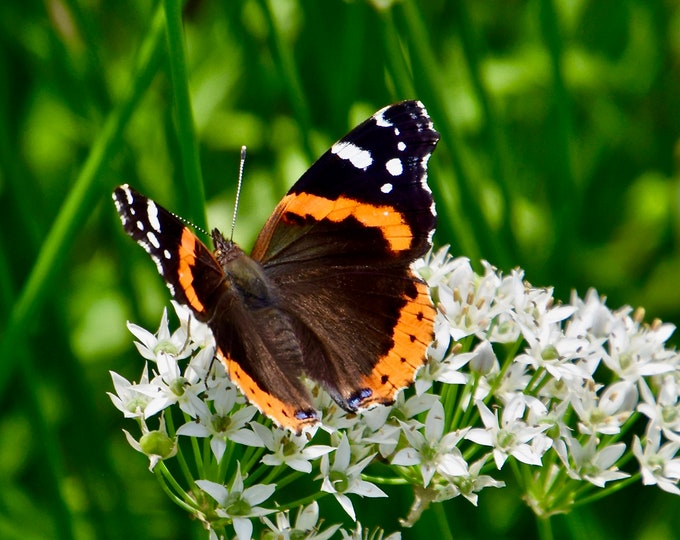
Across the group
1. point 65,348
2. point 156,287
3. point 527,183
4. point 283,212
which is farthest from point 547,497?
point 527,183

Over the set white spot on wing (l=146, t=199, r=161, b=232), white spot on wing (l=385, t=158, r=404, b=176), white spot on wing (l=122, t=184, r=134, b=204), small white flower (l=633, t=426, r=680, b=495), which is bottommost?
small white flower (l=633, t=426, r=680, b=495)

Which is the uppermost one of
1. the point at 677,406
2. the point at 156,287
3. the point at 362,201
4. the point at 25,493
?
the point at 362,201

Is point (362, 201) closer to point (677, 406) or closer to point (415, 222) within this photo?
point (415, 222)

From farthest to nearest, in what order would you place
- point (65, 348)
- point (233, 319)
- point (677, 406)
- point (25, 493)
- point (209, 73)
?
point (209, 73)
point (25, 493)
point (65, 348)
point (677, 406)
point (233, 319)

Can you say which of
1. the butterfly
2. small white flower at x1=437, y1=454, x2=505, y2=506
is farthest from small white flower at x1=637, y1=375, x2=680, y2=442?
the butterfly

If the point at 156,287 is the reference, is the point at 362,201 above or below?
above

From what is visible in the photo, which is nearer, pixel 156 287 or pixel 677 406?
pixel 677 406

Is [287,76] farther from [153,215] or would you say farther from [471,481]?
[471,481]

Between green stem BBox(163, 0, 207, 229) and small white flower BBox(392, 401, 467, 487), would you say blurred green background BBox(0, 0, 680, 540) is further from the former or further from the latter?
small white flower BBox(392, 401, 467, 487)
